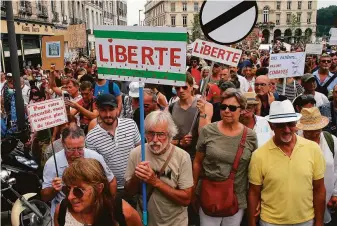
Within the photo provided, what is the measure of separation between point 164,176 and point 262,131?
1.29 m

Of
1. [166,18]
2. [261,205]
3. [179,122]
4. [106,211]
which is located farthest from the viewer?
[166,18]

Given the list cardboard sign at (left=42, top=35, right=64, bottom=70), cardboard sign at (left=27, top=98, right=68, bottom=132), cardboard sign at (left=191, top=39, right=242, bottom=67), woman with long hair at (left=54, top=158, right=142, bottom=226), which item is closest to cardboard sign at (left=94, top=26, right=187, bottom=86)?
woman with long hair at (left=54, top=158, right=142, bottom=226)

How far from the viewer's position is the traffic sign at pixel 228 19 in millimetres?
2693

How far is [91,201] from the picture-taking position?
219 centimetres

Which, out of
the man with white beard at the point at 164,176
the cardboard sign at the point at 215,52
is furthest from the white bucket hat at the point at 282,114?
the cardboard sign at the point at 215,52

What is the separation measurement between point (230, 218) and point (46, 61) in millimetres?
5373

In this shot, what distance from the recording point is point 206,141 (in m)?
3.08

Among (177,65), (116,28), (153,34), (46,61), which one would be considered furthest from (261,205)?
(46,61)

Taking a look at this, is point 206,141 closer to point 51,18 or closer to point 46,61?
point 46,61

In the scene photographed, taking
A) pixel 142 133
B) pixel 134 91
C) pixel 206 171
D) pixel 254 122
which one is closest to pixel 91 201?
pixel 142 133

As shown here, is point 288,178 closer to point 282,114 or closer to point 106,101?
point 282,114

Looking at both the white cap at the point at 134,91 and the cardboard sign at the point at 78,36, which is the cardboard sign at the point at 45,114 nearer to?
the white cap at the point at 134,91

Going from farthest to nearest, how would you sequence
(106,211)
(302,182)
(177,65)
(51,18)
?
(51,18) → (302,182) → (177,65) → (106,211)

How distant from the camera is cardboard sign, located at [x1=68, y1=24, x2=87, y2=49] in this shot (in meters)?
14.4
